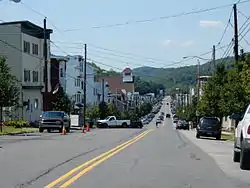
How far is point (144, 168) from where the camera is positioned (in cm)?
1573

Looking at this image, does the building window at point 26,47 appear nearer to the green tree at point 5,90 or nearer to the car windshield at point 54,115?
the car windshield at point 54,115

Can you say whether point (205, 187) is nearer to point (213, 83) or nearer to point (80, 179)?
point (80, 179)

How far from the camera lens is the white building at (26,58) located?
61.0 meters

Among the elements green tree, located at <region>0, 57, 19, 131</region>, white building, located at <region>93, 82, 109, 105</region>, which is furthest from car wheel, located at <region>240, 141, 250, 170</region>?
white building, located at <region>93, 82, 109, 105</region>

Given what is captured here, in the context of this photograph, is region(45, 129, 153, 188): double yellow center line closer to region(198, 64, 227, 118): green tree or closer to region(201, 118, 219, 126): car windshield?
region(201, 118, 219, 126): car windshield

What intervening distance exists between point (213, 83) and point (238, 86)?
50.2ft

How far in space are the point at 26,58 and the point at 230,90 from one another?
2968 centimetres

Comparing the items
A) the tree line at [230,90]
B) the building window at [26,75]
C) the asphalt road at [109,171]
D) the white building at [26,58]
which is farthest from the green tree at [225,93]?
the building window at [26,75]

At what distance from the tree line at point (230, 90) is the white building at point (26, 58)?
2003cm

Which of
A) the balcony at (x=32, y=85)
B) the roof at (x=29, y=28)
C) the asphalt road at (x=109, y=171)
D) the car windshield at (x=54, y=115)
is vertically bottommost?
the asphalt road at (x=109, y=171)

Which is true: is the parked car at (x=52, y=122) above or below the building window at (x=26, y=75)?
below

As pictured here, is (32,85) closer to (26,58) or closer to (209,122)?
(26,58)

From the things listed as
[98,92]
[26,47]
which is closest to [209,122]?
[26,47]

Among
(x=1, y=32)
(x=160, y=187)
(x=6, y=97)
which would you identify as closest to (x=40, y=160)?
(x=160, y=187)
